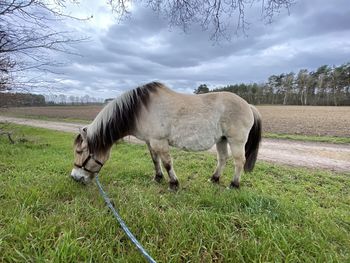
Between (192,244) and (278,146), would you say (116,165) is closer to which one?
(192,244)

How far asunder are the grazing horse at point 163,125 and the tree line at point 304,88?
226 feet

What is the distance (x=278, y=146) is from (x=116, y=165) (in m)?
7.77

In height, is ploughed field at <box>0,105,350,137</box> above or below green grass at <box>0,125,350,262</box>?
below

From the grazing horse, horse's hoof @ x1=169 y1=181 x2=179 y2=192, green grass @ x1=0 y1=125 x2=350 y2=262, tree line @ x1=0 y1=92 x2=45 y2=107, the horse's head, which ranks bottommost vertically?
horse's hoof @ x1=169 y1=181 x2=179 y2=192

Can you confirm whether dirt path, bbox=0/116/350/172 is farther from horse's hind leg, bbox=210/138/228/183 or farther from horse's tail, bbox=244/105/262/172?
horse's hind leg, bbox=210/138/228/183

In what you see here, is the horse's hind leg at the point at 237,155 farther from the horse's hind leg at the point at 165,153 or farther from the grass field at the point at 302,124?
the grass field at the point at 302,124

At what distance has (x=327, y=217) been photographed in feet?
10.1

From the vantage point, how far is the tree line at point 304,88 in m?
71.3

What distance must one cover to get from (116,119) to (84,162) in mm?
984

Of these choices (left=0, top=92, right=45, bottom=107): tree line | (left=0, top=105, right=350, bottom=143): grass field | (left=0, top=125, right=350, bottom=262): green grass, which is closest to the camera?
(left=0, top=125, right=350, bottom=262): green grass

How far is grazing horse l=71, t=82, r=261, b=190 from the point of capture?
4172 mm

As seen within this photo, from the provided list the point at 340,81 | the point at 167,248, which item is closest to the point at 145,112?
the point at 167,248

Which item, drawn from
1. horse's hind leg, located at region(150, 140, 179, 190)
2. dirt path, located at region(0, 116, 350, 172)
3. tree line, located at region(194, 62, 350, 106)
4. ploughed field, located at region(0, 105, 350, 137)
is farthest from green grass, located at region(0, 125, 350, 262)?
tree line, located at region(194, 62, 350, 106)

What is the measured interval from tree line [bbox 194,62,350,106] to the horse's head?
69.9m
